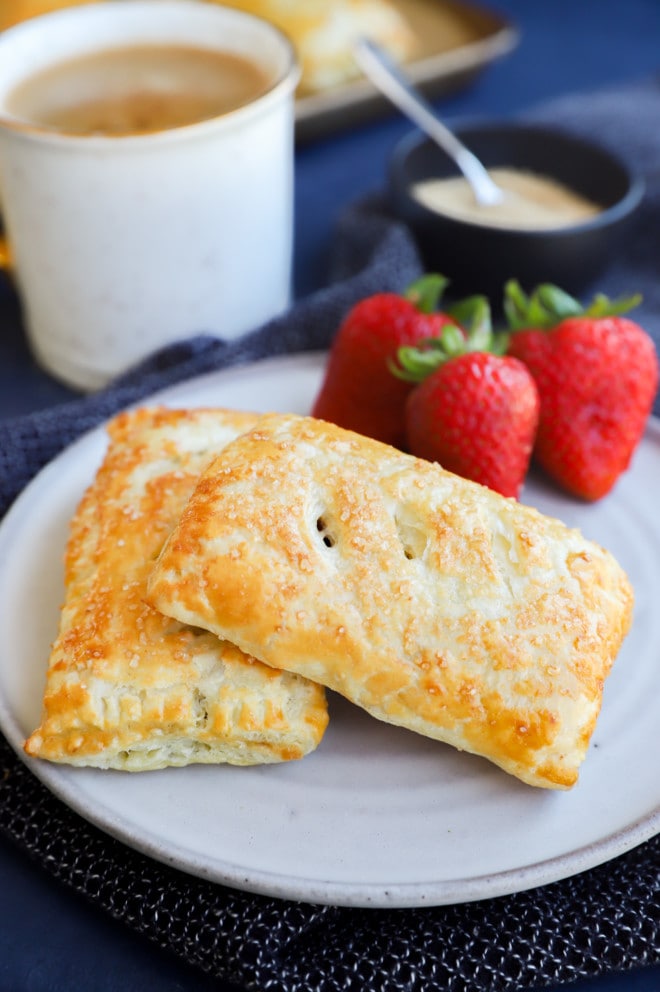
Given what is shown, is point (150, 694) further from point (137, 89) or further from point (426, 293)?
point (137, 89)

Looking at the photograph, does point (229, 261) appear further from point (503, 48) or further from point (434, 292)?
point (503, 48)

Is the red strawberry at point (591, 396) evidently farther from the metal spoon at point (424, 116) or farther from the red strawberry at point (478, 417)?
the metal spoon at point (424, 116)

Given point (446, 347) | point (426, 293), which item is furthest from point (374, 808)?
point (426, 293)

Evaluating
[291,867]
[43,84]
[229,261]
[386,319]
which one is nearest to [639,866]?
[291,867]

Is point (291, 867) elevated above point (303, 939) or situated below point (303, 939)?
above

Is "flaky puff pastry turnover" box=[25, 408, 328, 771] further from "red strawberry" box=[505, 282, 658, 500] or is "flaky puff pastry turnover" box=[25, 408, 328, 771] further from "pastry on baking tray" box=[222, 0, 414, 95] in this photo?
"pastry on baking tray" box=[222, 0, 414, 95]

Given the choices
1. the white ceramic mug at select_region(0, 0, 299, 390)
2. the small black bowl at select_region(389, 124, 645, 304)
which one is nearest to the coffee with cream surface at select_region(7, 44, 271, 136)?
the white ceramic mug at select_region(0, 0, 299, 390)

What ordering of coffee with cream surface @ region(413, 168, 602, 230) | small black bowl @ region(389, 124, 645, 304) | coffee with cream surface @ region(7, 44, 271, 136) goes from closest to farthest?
coffee with cream surface @ region(7, 44, 271, 136) → small black bowl @ region(389, 124, 645, 304) → coffee with cream surface @ region(413, 168, 602, 230)
